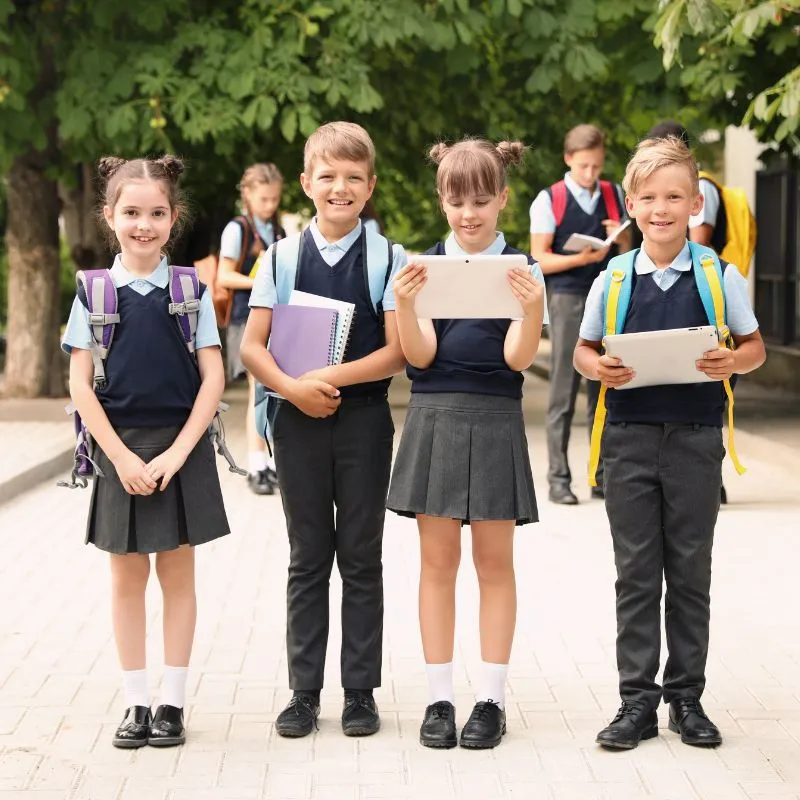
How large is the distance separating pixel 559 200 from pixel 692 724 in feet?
16.2

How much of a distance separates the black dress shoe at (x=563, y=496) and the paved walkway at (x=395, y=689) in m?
0.95

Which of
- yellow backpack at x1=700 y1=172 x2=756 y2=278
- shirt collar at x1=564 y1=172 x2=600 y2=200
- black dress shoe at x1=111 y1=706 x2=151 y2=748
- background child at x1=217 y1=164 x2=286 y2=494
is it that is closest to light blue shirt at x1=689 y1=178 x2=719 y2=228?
yellow backpack at x1=700 y1=172 x2=756 y2=278

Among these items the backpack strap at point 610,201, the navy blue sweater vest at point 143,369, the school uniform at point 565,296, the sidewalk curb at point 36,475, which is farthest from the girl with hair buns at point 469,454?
the sidewalk curb at point 36,475

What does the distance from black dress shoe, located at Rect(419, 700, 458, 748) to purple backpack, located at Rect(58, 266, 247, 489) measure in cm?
95

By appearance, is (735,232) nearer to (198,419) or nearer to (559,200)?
(559,200)

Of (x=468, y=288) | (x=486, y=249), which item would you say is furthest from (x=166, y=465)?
(x=486, y=249)

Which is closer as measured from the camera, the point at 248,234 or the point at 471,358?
the point at 471,358

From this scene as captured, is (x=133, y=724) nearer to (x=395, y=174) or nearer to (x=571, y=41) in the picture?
(x=571, y=41)

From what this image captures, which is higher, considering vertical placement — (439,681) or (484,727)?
(439,681)

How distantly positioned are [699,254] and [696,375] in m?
0.37

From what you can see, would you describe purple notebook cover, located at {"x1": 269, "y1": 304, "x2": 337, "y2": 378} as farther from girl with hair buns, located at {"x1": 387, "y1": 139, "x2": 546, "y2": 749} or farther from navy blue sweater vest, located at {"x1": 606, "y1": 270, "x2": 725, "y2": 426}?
navy blue sweater vest, located at {"x1": 606, "y1": 270, "x2": 725, "y2": 426}

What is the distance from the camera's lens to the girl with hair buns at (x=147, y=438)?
4691mm

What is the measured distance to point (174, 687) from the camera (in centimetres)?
477

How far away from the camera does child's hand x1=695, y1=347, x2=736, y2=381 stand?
14.9 ft
